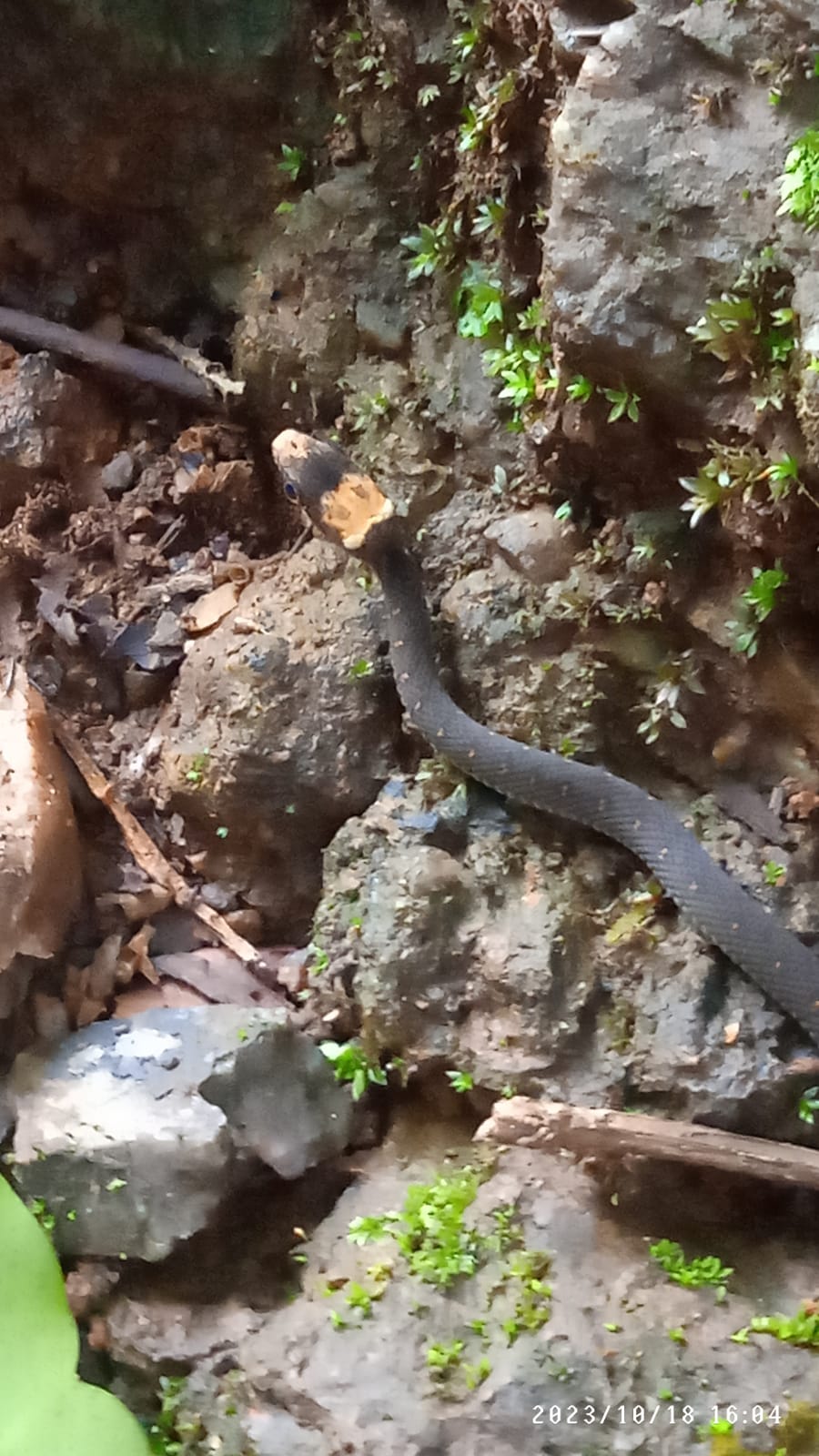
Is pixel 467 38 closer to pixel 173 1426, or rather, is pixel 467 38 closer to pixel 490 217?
pixel 490 217

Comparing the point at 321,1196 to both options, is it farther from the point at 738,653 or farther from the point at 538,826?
the point at 738,653

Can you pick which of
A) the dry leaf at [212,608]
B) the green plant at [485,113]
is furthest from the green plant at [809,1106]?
the green plant at [485,113]

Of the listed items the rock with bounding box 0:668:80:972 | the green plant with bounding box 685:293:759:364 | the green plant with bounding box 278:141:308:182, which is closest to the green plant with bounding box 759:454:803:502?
the green plant with bounding box 685:293:759:364

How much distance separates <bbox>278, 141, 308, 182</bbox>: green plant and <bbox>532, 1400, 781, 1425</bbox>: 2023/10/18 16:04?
2774 millimetres

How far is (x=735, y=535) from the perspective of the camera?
2.02m

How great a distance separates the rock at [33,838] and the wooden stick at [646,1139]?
1096 mm

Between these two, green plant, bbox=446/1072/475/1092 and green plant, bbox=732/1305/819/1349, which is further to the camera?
green plant, bbox=446/1072/475/1092

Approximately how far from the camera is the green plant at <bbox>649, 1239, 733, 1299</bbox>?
1.97m

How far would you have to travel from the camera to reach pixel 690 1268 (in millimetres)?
1985

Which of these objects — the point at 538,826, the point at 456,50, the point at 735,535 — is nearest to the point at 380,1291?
the point at 538,826

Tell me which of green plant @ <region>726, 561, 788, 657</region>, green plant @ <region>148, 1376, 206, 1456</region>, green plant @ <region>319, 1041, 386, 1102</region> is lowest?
green plant @ <region>148, 1376, 206, 1456</region>

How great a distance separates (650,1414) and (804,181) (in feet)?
6.77

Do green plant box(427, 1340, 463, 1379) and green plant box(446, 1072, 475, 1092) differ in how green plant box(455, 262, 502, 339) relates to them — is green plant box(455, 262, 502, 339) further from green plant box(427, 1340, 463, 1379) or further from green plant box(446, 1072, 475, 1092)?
green plant box(427, 1340, 463, 1379)

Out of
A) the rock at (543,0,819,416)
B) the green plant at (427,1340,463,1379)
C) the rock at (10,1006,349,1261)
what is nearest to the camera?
the rock at (543,0,819,416)
